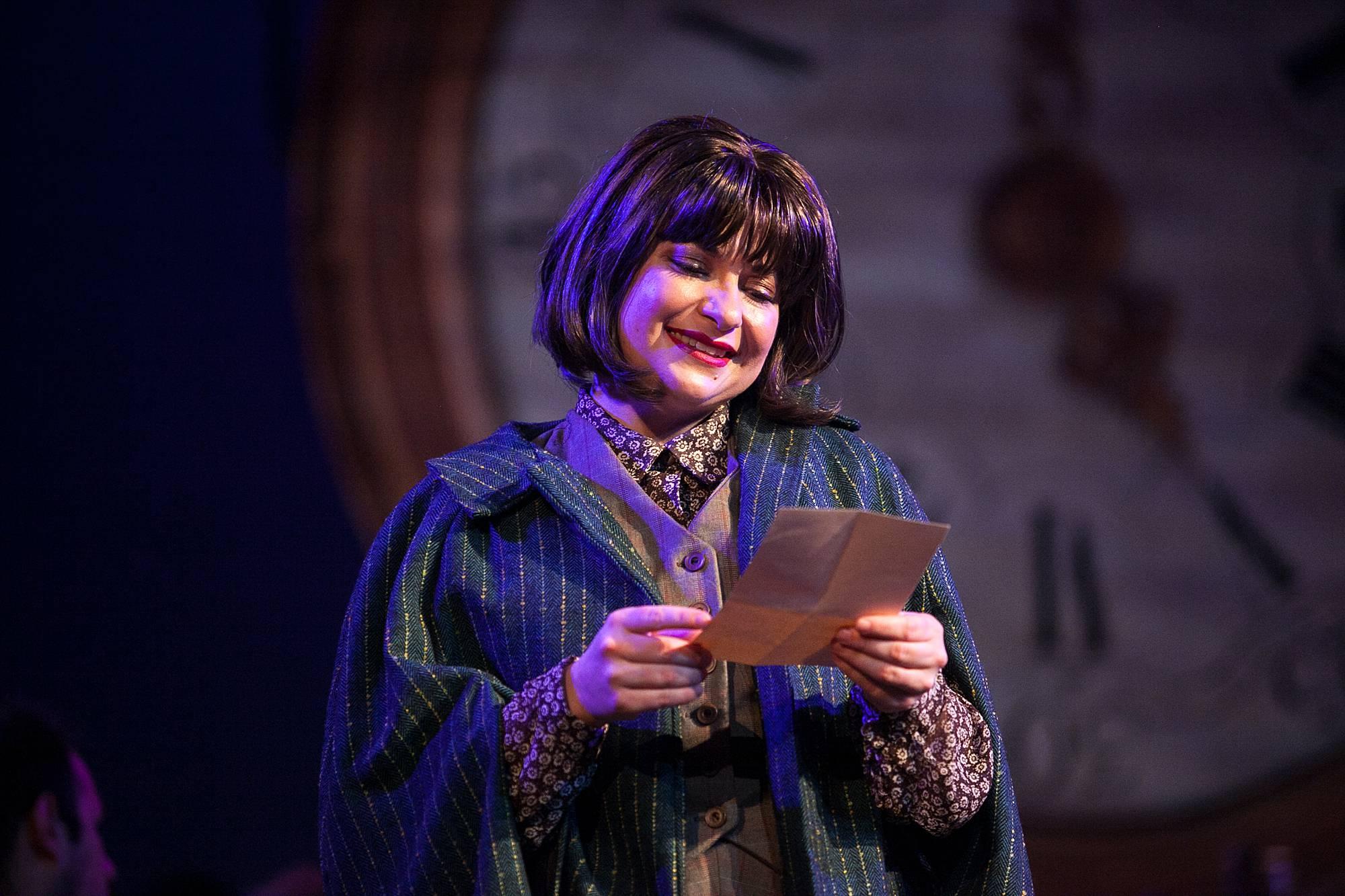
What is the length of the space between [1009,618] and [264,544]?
1375mm

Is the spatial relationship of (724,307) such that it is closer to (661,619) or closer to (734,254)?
(734,254)

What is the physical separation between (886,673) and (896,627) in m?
0.04

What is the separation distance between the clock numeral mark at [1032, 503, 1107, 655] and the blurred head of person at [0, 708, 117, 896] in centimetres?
166

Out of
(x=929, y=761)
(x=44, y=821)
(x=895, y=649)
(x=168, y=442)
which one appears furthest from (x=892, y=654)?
(x=168, y=442)

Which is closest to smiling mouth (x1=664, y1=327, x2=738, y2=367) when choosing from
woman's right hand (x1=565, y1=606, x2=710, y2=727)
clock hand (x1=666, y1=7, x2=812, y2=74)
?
woman's right hand (x1=565, y1=606, x2=710, y2=727)

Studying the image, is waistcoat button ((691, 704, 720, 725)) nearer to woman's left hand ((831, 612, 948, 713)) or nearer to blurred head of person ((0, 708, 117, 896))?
woman's left hand ((831, 612, 948, 713))

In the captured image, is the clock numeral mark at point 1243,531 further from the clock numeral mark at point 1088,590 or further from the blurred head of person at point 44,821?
the blurred head of person at point 44,821

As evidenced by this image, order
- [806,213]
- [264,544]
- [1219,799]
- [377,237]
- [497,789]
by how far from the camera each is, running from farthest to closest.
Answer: [1219,799] < [377,237] < [264,544] < [806,213] < [497,789]

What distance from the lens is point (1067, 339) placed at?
251cm

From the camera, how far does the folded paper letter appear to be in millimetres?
904

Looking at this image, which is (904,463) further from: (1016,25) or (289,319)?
(289,319)

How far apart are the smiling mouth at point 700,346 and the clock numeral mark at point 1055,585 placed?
1.47 metres

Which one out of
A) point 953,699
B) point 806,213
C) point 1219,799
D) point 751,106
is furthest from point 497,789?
point 1219,799

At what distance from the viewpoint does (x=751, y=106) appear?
2.46 m
